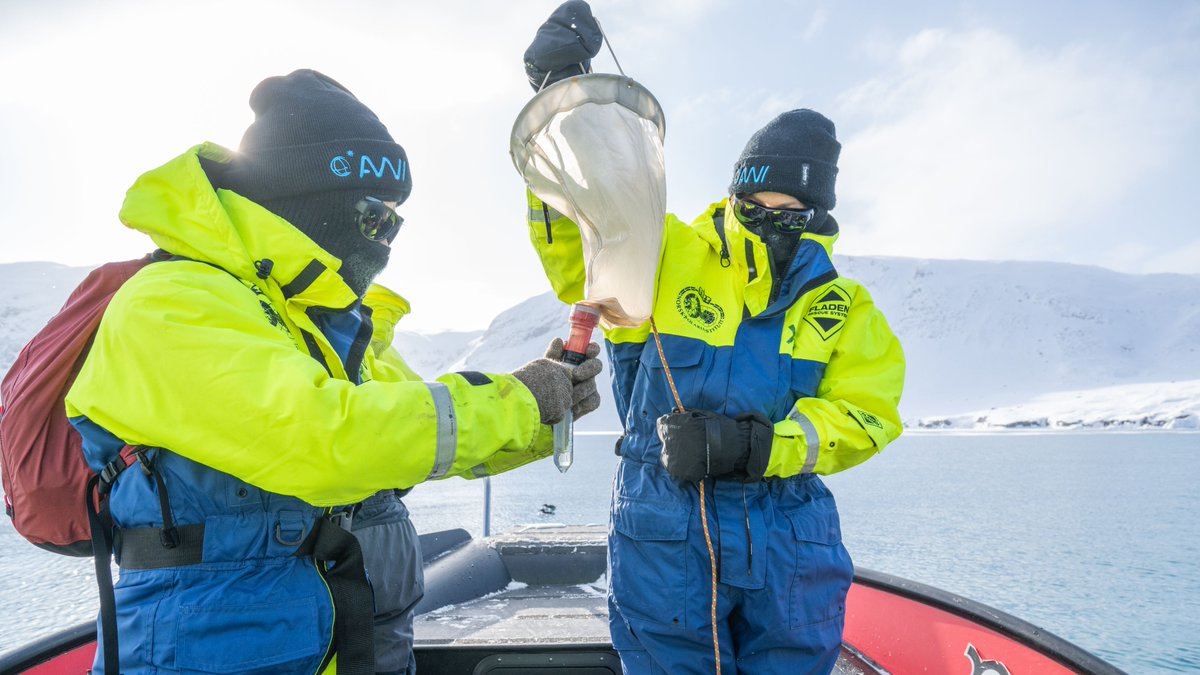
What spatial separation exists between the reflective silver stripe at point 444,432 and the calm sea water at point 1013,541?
5.36m

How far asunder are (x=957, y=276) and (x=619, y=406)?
392 feet

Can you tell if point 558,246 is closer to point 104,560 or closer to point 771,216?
point 771,216

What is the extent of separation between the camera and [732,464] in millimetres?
1514

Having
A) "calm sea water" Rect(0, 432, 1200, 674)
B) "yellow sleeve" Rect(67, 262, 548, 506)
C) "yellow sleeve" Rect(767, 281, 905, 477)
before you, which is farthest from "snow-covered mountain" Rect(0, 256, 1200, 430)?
"yellow sleeve" Rect(67, 262, 548, 506)

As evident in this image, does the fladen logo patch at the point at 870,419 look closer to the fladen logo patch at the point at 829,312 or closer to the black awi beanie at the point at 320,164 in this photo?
the fladen logo patch at the point at 829,312

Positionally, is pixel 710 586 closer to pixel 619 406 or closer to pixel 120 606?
pixel 619 406

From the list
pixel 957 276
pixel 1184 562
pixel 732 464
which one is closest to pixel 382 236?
pixel 732 464

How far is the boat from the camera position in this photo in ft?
7.06

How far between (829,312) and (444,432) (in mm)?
1032

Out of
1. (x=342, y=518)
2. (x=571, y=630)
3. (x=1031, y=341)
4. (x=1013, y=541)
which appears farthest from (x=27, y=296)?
(x=342, y=518)

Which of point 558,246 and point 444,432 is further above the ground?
point 558,246

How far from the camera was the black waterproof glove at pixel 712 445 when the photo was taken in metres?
1.49

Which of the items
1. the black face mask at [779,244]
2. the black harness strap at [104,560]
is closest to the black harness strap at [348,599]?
the black harness strap at [104,560]

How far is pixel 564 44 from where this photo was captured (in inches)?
58.9
